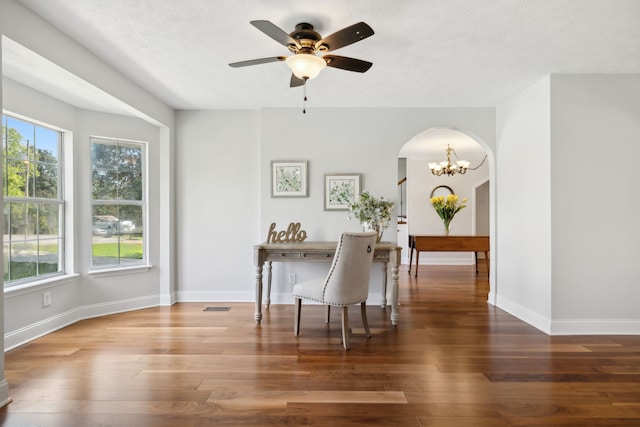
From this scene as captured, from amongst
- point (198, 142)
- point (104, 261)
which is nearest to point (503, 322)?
point (198, 142)

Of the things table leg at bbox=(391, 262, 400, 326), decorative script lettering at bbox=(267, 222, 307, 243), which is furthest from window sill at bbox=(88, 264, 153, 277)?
table leg at bbox=(391, 262, 400, 326)

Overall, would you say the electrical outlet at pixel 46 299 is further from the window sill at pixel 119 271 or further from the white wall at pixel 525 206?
the white wall at pixel 525 206

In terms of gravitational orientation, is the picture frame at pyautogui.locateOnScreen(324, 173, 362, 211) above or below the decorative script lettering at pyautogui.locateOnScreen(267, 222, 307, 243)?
above

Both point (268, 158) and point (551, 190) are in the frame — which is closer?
point (551, 190)

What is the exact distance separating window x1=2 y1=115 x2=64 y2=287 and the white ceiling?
50 cm

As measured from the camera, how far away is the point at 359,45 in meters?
2.94

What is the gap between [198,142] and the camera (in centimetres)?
478

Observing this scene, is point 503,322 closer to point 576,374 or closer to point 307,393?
point 576,374

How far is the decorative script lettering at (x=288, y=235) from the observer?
173 inches

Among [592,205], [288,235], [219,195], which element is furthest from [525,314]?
[219,195]

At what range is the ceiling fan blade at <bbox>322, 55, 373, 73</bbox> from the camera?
2598mm

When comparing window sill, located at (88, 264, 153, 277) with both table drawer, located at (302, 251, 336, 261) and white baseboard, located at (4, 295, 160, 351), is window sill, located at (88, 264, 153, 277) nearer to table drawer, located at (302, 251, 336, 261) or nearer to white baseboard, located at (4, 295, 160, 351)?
white baseboard, located at (4, 295, 160, 351)

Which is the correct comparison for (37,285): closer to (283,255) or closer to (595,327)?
(283,255)

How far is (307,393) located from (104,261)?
3.20m
